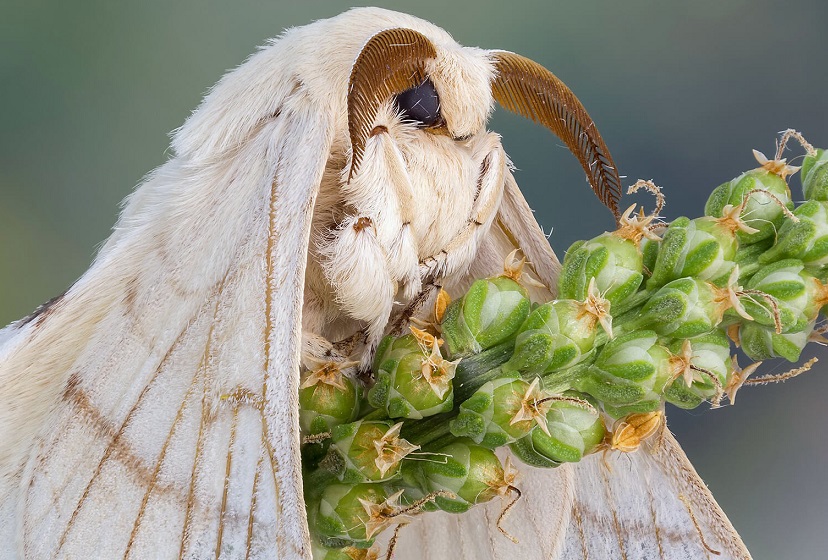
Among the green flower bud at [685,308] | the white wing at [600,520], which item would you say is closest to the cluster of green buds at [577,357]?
the green flower bud at [685,308]

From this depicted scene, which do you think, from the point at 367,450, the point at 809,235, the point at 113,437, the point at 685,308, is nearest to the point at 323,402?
the point at 367,450

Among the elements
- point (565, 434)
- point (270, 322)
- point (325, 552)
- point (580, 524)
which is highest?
point (270, 322)

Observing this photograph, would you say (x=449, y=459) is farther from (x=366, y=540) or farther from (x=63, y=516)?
(x=63, y=516)

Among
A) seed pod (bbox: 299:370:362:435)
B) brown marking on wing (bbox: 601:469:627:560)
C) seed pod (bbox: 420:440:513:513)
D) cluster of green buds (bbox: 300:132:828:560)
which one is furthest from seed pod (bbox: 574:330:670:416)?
brown marking on wing (bbox: 601:469:627:560)

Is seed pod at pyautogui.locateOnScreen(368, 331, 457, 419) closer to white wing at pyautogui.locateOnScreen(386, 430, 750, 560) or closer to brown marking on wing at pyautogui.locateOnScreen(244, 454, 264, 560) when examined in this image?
brown marking on wing at pyautogui.locateOnScreen(244, 454, 264, 560)

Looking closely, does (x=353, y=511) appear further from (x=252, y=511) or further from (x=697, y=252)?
(x=697, y=252)

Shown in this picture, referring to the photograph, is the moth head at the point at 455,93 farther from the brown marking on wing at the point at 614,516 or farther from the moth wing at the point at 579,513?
the brown marking on wing at the point at 614,516
